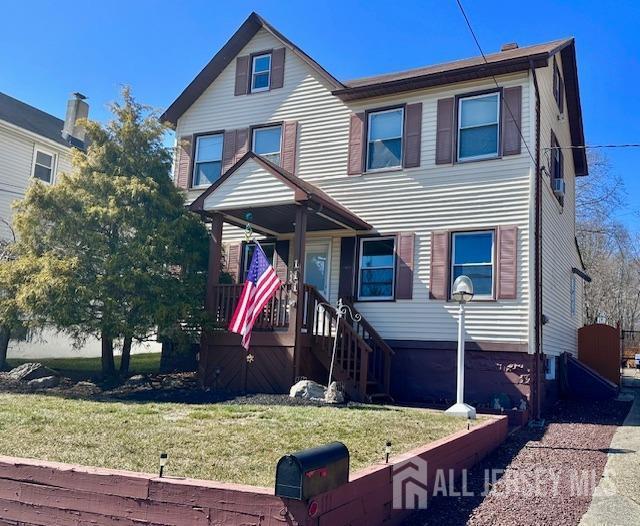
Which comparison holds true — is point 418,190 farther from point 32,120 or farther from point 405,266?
point 32,120

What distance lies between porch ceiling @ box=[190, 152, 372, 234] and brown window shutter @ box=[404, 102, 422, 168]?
161 centimetres

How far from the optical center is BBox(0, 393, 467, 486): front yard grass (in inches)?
195

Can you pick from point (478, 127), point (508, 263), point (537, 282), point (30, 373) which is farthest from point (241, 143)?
point (537, 282)

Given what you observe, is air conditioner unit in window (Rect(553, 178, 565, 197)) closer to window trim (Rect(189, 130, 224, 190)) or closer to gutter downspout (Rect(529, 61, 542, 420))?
gutter downspout (Rect(529, 61, 542, 420))

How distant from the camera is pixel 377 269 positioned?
12414 millimetres

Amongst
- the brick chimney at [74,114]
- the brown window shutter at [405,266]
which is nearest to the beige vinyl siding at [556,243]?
the brown window shutter at [405,266]

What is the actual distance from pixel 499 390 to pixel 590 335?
24.1 ft

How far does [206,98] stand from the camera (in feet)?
49.5

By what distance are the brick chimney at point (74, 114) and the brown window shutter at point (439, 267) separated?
663 inches

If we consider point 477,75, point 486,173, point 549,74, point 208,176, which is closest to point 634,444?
point 486,173

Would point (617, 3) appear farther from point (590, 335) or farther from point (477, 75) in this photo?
point (590, 335)

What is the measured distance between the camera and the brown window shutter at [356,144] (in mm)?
12859

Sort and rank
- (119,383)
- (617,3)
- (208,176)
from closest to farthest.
Result: 1. (617,3)
2. (119,383)
3. (208,176)

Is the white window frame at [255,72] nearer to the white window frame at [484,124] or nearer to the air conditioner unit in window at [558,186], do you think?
the white window frame at [484,124]
